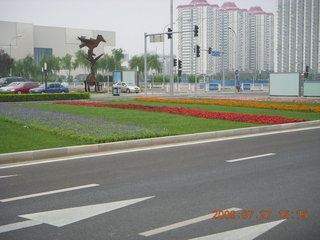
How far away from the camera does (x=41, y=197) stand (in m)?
5.96

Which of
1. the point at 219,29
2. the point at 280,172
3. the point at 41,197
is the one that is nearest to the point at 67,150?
the point at 41,197

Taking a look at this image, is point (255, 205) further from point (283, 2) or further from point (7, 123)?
point (283, 2)

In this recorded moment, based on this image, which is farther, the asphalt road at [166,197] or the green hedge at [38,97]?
the green hedge at [38,97]

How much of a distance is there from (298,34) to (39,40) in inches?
2348

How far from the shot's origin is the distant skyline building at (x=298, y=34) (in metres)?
89.6

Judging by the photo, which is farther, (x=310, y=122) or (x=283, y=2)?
(x=283, y=2)

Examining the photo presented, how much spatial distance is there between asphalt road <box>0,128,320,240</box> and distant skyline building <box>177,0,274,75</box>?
267ft

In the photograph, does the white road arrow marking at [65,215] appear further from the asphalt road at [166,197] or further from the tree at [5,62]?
the tree at [5,62]

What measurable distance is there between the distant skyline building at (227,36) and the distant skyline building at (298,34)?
849cm

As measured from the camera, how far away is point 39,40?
10181 centimetres

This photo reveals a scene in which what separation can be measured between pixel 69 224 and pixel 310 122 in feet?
39.7

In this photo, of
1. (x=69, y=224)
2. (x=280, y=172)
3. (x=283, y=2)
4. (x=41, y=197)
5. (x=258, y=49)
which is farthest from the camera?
(x=258, y=49)
